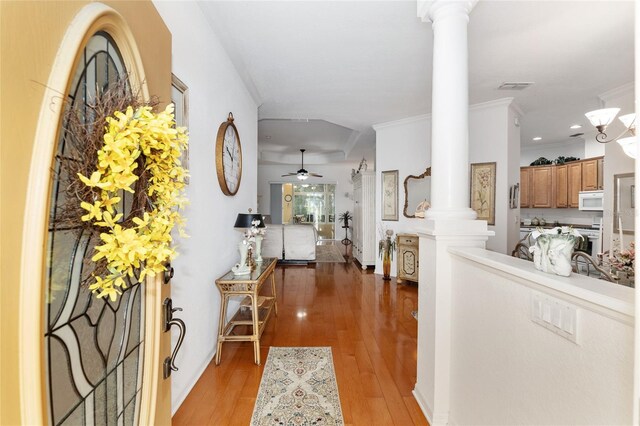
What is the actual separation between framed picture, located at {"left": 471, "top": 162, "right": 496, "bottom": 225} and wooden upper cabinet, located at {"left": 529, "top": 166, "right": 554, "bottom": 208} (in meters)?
2.98

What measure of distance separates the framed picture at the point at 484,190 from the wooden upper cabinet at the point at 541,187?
2.98 metres

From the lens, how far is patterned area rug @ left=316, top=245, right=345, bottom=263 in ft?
22.8

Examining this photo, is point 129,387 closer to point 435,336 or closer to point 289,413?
point 289,413

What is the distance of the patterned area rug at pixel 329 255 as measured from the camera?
696 centimetres

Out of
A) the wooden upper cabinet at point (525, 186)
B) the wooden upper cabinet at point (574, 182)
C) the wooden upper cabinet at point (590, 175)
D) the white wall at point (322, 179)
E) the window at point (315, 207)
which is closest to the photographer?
the wooden upper cabinet at point (590, 175)

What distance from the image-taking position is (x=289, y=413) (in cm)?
180

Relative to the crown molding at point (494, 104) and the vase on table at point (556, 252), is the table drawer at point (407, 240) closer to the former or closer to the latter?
the crown molding at point (494, 104)

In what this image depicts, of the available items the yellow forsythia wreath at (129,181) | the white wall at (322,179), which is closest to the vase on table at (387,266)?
the yellow forsythia wreath at (129,181)

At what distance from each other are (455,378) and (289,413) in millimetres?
1055

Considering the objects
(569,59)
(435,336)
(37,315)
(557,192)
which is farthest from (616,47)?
(37,315)

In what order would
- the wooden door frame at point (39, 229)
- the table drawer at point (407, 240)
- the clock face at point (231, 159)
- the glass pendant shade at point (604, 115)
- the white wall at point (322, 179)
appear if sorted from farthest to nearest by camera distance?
1. the white wall at point (322, 179)
2. the table drawer at point (407, 240)
3. the clock face at point (231, 159)
4. the glass pendant shade at point (604, 115)
5. the wooden door frame at point (39, 229)

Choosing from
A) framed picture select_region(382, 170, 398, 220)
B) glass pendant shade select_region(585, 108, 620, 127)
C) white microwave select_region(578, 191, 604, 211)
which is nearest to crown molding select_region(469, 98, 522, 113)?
framed picture select_region(382, 170, 398, 220)

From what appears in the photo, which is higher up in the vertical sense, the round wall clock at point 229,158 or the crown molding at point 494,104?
the crown molding at point 494,104

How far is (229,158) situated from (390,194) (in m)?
3.43
